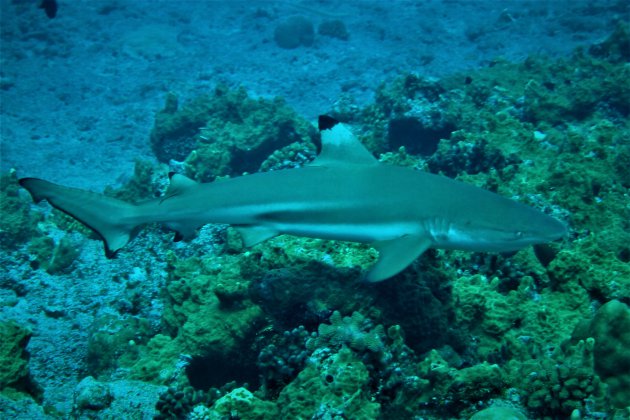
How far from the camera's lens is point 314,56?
71.7 feet

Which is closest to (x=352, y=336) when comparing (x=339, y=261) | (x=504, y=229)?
(x=339, y=261)

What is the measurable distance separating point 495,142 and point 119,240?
7.10 m

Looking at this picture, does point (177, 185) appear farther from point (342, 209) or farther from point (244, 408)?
point (244, 408)

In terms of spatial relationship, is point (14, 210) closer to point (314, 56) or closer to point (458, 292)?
point (458, 292)

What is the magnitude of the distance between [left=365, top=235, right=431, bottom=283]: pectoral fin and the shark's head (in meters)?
0.28

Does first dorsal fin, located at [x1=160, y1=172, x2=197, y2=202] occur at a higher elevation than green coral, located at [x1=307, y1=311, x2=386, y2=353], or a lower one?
higher

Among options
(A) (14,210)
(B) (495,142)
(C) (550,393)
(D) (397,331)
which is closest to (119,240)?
(D) (397,331)

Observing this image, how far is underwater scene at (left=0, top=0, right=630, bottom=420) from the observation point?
3594 mm

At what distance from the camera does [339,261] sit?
479cm

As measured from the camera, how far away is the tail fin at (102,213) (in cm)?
406

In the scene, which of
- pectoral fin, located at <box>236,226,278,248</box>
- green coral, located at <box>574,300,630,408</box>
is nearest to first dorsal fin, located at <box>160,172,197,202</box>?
pectoral fin, located at <box>236,226,278,248</box>

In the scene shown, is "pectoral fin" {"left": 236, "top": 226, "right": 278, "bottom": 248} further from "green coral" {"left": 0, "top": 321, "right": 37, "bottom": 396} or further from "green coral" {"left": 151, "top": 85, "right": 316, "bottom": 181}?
"green coral" {"left": 151, "top": 85, "right": 316, "bottom": 181}

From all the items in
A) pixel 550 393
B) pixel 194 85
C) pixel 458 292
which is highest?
pixel 550 393

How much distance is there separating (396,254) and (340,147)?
1.20 m
